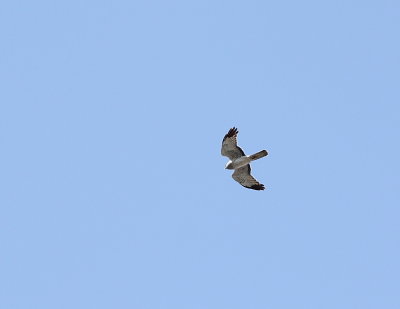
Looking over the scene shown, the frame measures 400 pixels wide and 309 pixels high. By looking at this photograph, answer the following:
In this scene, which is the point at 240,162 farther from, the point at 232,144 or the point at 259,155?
the point at 259,155

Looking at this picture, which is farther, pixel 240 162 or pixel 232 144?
pixel 232 144

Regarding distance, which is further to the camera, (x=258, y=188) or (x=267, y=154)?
(x=258, y=188)

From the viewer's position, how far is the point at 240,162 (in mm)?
35500

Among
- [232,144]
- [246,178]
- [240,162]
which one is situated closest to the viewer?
[240,162]

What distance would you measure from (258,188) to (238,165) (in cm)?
226

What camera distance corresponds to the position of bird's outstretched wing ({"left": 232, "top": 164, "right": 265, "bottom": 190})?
36656 mm

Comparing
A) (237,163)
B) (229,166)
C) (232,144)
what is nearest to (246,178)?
(229,166)

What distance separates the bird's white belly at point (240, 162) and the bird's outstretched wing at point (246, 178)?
0.80 metres

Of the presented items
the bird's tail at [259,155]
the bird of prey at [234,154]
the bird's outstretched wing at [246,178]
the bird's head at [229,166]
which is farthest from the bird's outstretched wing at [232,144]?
the bird's outstretched wing at [246,178]

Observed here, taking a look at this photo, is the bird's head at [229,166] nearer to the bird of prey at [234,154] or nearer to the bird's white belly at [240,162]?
the bird of prey at [234,154]

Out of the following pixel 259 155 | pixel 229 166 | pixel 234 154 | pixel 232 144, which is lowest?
pixel 259 155

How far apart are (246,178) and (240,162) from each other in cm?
181

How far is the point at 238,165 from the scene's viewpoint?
35719mm

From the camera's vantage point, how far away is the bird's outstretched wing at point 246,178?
36.7 meters
